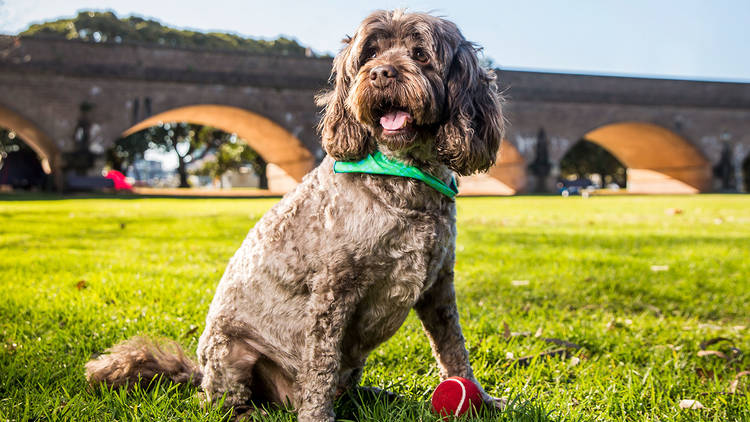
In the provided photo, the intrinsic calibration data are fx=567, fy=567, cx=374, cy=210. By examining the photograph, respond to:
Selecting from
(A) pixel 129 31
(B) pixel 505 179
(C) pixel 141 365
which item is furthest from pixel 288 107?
(C) pixel 141 365

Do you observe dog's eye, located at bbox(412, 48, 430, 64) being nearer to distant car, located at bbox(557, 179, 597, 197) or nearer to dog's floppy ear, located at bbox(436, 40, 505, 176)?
dog's floppy ear, located at bbox(436, 40, 505, 176)

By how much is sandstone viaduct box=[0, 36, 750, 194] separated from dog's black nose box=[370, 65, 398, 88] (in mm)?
15054

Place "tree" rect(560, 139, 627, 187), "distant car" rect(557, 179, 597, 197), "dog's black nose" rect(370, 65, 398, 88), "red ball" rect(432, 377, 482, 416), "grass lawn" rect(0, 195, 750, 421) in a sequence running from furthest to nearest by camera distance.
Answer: "tree" rect(560, 139, 627, 187) < "distant car" rect(557, 179, 597, 197) < "grass lawn" rect(0, 195, 750, 421) < "red ball" rect(432, 377, 482, 416) < "dog's black nose" rect(370, 65, 398, 88)

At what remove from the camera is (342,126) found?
2387 mm

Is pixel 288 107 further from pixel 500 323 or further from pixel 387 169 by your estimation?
pixel 387 169

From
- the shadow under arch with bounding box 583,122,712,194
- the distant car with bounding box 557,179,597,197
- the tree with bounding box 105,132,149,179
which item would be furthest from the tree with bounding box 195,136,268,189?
the shadow under arch with bounding box 583,122,712,194

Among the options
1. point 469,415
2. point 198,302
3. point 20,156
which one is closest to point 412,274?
point 469,415

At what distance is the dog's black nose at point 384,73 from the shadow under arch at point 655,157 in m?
32.6

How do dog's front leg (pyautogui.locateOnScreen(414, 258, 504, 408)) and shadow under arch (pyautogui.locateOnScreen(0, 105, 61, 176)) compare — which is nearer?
dog's front leg (pyautogui.locateOnScreen(414, 258, 504, 408))

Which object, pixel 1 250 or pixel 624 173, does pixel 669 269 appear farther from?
pixel 624 173

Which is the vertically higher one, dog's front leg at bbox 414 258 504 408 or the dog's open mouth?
the dog's open mouth

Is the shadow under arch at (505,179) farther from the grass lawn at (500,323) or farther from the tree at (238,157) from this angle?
the grass lawn at (500,323)

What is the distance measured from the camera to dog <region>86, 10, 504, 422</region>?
2174 millimetres

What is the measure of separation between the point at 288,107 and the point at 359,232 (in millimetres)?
25460
